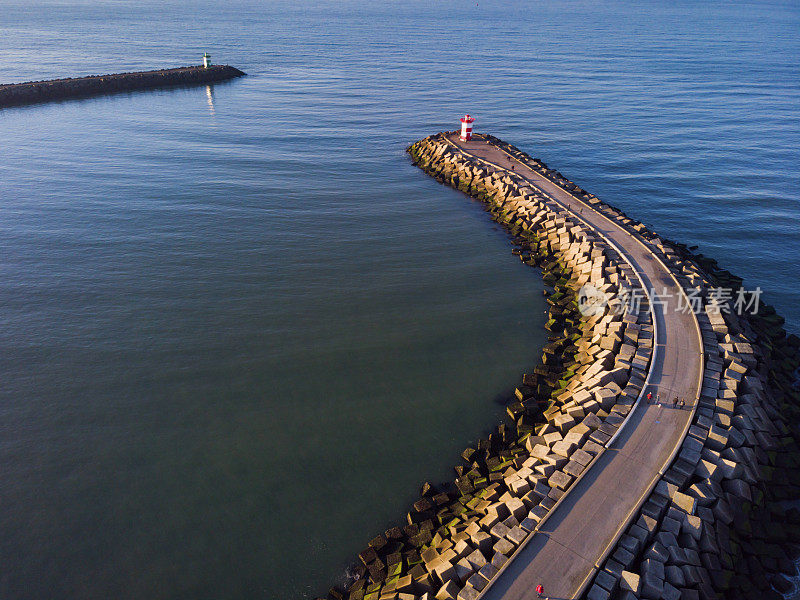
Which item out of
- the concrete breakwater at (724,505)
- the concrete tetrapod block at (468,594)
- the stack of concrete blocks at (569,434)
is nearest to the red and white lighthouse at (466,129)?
the stack of concrete blocks at (569,434)

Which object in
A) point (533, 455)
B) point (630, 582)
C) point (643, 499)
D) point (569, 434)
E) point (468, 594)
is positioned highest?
point (569, 434)

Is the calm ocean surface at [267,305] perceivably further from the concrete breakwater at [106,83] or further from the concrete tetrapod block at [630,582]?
the concrete tetrapod block at [630,582]

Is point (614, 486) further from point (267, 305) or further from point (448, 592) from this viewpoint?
point (267, 305)

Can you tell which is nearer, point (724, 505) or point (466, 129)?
point (724, 505)

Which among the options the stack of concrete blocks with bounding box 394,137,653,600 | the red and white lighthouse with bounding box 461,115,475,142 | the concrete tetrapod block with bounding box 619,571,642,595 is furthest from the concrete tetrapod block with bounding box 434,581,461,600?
the red and white lighthouse with bounding box 461,115,475,142

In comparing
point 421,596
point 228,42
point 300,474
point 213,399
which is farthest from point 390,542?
point 228,42

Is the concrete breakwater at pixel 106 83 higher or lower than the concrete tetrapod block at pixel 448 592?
higher

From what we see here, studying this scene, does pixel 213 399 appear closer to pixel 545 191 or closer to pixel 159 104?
pixel 545 191

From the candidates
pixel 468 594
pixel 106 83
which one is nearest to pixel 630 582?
pixel 468 594
